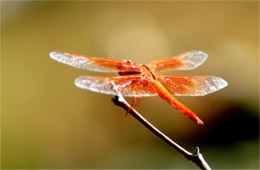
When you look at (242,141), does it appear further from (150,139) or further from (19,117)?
(19,117)

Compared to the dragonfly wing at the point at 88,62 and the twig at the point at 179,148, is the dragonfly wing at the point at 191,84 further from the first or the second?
the twig at the point at 179,148

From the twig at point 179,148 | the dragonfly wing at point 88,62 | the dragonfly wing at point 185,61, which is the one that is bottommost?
the twig at point 179,148

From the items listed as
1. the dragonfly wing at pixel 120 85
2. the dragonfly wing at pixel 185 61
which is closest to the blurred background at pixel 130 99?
the dragonfly wing at pixel 185 61

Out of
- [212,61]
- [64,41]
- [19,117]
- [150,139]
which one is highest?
[64,41]

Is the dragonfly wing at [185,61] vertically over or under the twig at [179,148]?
over

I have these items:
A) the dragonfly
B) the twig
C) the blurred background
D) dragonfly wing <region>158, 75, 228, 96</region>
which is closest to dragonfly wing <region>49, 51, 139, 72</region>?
the dragonfly

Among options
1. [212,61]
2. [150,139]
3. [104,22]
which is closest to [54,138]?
[150,139]

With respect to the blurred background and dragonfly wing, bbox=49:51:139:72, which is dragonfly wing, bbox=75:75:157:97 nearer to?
dragonfly wing, bbox=49:51:139:72

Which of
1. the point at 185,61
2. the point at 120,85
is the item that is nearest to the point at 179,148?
the point at 120,85
